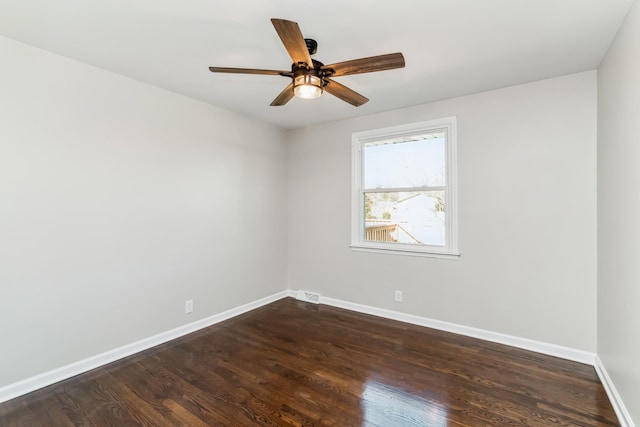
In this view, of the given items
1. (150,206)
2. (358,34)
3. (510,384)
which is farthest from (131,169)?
(510,384)

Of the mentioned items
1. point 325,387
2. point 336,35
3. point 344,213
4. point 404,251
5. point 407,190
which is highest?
point 336,35

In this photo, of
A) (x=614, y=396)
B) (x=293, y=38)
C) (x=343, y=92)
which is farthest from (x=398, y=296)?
(x=293, y=38)

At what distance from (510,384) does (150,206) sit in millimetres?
3397

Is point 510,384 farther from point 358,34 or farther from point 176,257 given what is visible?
point 176,257

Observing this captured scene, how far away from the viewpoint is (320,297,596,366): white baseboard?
8.46 ft

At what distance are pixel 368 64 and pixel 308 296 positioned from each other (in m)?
3.23

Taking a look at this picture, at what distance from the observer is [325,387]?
2193 mm

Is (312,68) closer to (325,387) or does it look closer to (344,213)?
(325,387)

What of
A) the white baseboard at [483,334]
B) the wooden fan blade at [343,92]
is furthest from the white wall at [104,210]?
the wooden fan blade at [343,92]

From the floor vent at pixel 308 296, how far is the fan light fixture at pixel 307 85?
2.92m

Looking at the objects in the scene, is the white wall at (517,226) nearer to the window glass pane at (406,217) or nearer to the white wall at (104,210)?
the window glass pane at (406,217)

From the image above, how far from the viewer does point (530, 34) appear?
2.02m

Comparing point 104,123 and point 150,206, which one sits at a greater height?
point 104,123

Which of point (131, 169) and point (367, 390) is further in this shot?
point (131, 169)
